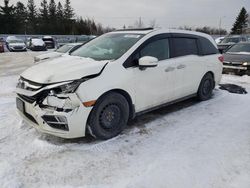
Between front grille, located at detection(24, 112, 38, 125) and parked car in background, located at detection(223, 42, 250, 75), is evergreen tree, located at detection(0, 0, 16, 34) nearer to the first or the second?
parked car in background, located at detection(223, 42, 250, 75)

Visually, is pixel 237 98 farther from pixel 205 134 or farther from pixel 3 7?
pixel 3 7

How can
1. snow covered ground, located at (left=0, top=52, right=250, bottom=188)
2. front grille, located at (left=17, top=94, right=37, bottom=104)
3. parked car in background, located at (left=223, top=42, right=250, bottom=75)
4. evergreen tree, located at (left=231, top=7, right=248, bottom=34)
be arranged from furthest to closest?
A: evergreen tree, located at (left=231, top=7, right=248, bottom=34) < parked car in background, located at (left=223, top=42, right=250, bottom=75) < front grille, located at (left=17, top=94, right=37, bottom=104) < snow covered ground, located at (left=0, top=52, right=250, bottom=188)

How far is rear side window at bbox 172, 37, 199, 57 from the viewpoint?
4935 mm

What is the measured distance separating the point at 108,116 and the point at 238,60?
7439 millimetres

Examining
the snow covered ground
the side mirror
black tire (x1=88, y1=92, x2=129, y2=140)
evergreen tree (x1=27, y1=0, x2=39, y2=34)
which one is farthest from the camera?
evergreen tree (x1=27, y1=0, x2=39, y2=34)

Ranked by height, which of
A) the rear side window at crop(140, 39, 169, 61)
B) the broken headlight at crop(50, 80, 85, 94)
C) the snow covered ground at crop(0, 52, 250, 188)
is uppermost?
the rear side window at crop(140, 39, 169, 61)

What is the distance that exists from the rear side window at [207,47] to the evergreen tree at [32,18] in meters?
51.0

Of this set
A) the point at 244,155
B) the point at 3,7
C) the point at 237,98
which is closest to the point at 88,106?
the point at 244,155

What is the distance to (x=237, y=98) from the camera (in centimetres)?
620

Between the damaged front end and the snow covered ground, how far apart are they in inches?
12.6

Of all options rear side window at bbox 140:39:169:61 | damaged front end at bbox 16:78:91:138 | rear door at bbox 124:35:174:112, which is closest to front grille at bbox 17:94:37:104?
damaged front end at bbox 16:78:91:138

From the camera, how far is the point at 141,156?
11.1 feet

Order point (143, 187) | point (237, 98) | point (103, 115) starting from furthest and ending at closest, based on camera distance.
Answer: point (237, 98) < point (103, 115) < point (143, 187)

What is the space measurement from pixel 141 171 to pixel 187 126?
171cm
